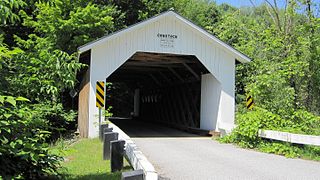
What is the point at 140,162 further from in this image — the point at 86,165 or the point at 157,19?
the point at 157,19

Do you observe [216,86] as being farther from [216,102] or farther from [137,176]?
[137,176]

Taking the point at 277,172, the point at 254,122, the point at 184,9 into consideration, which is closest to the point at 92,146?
the point at 254,122

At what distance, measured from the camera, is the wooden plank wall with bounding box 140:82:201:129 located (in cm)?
1798

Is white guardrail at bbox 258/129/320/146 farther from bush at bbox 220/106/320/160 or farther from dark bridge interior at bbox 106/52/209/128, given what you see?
dark bridge interior at bbox 106/52/209/128

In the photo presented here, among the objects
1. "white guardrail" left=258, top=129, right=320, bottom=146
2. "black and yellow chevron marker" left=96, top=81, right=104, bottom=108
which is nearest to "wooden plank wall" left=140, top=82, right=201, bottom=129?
"black and yellow chevron marker" left=96, top=81, right=104, bottom=108

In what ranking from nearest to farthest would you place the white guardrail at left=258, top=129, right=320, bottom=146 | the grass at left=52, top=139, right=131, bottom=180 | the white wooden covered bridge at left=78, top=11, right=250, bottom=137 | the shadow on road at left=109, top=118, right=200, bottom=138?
the grass at left=52, top=139, right=131, bottom=180
the white guardrail at left=258, top=129, right=320, bottom=146
the white wooden covered bridge at left=78, top=11, right=250, bottom=137
the shadow on road at left=109, top=118, right=200, bottom=138

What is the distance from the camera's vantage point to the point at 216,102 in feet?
50.5

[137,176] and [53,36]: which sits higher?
[53,36]

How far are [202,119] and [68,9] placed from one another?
1185 cm

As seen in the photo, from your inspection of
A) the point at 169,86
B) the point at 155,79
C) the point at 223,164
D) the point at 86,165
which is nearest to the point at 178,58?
the point at 169,86

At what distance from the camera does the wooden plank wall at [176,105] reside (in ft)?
59.0

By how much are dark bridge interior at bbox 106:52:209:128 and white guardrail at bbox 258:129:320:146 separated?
6.52m

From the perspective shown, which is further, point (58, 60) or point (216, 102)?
point (216, 102)

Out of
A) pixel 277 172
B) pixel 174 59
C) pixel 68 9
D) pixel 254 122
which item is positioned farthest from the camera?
pixel 68 9
